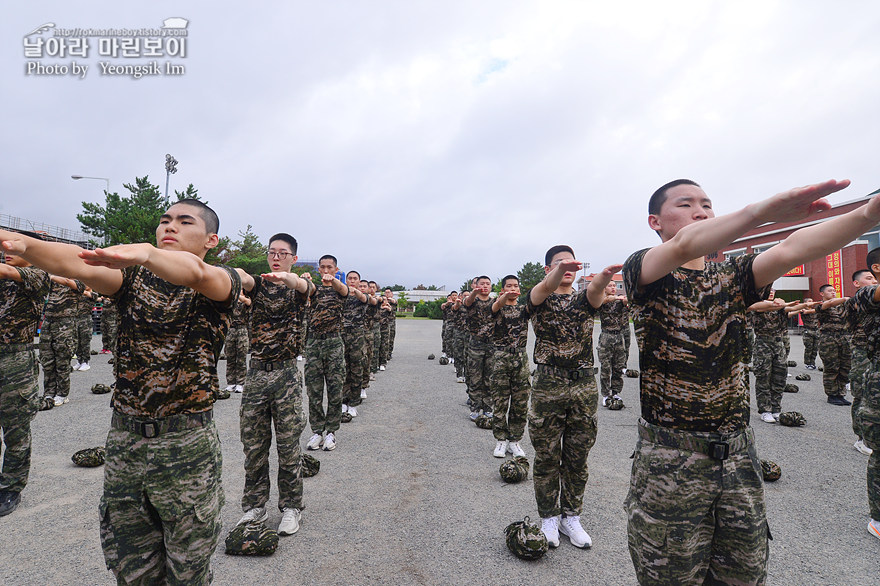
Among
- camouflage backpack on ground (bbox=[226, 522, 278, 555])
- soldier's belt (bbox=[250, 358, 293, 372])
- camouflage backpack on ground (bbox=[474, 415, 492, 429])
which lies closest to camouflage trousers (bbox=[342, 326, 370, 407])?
camouflage backpack on ground (bbox=[474, 415, 492, 429])

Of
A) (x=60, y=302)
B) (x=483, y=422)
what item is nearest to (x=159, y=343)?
(x=483, y=422)

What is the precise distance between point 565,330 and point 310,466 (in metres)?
3.92

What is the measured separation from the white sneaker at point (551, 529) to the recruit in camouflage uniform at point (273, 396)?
2.53m

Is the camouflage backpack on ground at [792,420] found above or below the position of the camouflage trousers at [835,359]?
below

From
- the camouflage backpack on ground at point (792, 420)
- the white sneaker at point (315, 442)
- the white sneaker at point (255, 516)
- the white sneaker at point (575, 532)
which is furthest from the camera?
the camouflage backpack on ground at point (792, 420)

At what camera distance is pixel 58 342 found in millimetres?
8422

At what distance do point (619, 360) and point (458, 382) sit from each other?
4.85 metres

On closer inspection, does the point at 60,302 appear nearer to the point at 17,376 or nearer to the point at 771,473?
the point at 17,376

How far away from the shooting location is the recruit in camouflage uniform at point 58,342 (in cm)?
841

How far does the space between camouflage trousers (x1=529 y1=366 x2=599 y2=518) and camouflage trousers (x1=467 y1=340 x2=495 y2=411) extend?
12.1ft

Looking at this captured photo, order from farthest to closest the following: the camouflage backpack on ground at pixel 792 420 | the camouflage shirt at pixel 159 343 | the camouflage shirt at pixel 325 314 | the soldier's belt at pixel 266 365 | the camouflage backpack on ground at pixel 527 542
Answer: the camouflage backpack on ground at pixel 792 420 → the camouflage shirt at pixel 325 314 → the soldier's belt at pixel 266 365 → the camouflage backpack on ground at pixel 527 542 → the camouflage shirt at pixel 159 343

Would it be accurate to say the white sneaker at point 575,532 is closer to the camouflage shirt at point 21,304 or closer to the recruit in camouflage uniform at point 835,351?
the camouflage shirt at point 21,304

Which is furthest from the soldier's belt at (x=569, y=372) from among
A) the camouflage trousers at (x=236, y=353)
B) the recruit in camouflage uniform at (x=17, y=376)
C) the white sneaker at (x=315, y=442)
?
the camouflage trousers at (x=236, y=353)

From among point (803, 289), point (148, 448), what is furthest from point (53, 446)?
point (803, 289)
